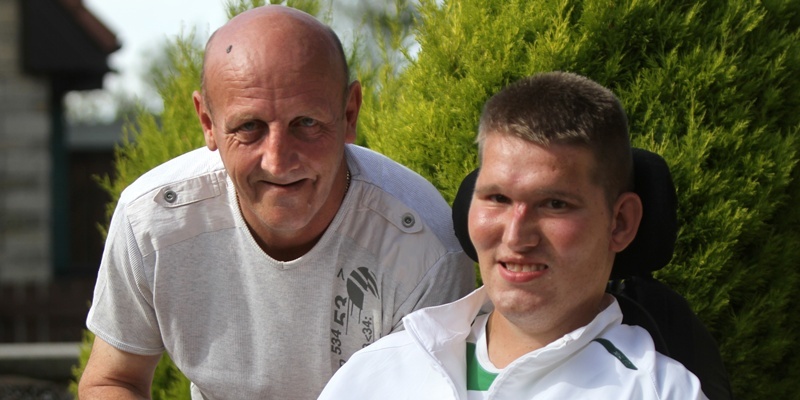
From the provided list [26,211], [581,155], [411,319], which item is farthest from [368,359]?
[26,211]

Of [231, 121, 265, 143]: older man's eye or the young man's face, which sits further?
[231, 121, 265, 143]: older man's eye

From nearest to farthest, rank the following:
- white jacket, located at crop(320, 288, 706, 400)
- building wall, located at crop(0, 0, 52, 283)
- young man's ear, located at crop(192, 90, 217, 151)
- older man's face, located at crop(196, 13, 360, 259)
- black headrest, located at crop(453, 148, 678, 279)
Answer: white jacket, located at crop(320, 288, 706, 400), black headrest, located at crop(453, 148, 678, 279), older man's face, located at crop(196, 13, 360, 259), young man's ear, located at crop(192, 90, 217, 151), building wall, located at crop(0, 0, 52, 283)

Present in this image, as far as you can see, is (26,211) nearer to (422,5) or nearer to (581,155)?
(422,5)

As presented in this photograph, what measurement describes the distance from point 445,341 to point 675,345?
1.71 ft

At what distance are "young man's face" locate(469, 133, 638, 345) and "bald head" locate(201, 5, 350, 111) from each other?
0.64 metres

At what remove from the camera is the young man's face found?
2.29m

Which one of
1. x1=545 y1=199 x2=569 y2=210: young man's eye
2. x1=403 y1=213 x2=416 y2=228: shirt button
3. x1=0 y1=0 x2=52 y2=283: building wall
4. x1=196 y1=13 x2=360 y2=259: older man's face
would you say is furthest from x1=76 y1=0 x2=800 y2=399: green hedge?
x1=0 y1=0 x2=52 y2=283: building wall

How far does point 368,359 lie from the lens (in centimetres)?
250

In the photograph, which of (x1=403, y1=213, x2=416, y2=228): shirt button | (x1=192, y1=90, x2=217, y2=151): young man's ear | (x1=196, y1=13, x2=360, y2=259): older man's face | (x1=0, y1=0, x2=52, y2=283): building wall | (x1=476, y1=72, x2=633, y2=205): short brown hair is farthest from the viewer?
(x1=0, y1=0, x2=52, y2=283): building wall

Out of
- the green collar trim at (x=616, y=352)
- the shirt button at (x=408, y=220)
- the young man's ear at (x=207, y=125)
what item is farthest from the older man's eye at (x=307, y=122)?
the green collar trim at (x=616, y=352)

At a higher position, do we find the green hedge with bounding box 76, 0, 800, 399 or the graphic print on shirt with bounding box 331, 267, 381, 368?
the green hedge with bounding box 76, 0, 800, 399

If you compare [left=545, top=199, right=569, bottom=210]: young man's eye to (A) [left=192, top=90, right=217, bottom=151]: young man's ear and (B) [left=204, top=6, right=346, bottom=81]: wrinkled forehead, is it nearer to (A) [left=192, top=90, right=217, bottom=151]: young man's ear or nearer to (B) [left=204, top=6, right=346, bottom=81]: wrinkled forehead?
(B) [left=204, top=6, right=346, bottom=81]: wrinkled forehead

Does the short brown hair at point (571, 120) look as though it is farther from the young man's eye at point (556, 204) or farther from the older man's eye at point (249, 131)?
the older man's eye at point (249, 131)

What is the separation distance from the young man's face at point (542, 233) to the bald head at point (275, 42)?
640 millimetres
